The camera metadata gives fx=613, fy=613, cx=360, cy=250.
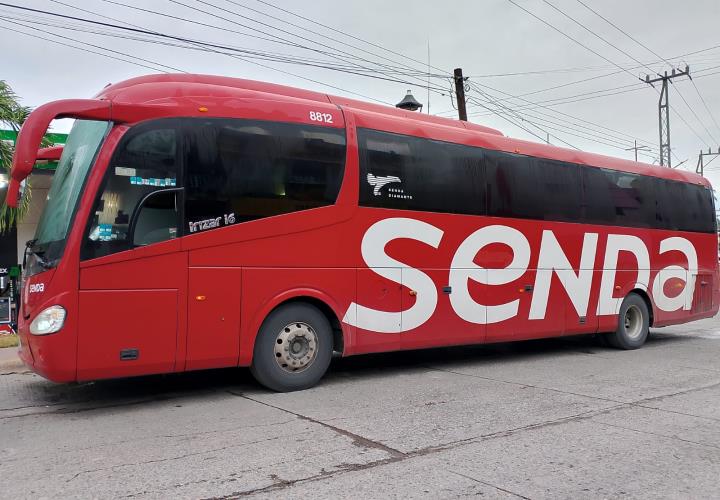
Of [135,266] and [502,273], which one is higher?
[135,266]

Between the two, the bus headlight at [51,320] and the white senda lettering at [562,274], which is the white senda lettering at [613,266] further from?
the bus headlight at [51,320]

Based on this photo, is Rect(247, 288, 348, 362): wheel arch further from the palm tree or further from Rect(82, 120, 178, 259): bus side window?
the palm tree

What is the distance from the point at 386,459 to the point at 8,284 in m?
12.0

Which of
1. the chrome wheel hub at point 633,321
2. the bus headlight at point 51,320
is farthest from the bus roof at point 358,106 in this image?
the chrome wheel hub at point 633,321

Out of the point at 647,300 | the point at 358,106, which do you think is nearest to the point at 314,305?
the point at 358,106

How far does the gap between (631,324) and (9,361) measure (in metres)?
10.8

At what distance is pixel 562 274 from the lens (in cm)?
1013

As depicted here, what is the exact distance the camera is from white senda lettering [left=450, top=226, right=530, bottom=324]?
8656mm

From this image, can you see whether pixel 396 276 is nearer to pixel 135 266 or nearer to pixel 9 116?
pixel 135 266

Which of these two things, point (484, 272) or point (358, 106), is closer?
point (358, 106)

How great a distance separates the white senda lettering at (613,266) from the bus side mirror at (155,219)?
773 cm

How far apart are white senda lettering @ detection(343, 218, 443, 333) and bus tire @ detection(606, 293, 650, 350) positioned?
15.9 ft

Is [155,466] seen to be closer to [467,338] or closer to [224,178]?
[224,178]

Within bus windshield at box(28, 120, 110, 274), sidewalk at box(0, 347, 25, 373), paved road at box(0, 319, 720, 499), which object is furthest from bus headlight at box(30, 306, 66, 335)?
sidewalk at box(0, 347, 25, 373)
